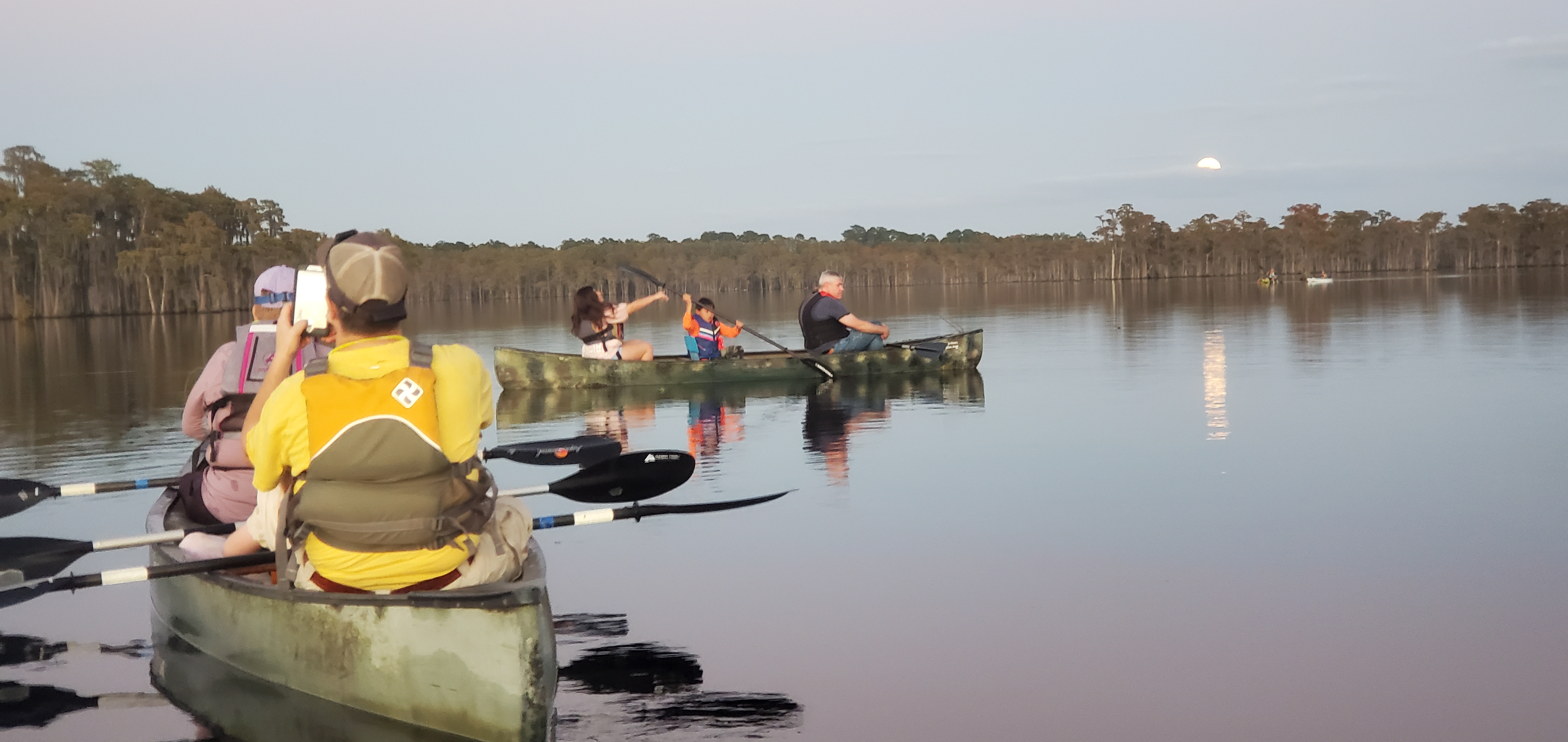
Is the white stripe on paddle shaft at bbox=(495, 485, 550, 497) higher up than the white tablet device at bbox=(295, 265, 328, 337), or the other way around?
the white tablet device at bbox=(295, 265, 328, 337)

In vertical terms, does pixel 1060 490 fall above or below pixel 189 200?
below

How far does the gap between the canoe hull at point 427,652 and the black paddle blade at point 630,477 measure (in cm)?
184

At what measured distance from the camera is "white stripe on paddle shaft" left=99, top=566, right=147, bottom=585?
5710 millimetres

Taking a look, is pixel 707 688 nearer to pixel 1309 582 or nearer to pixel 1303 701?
pixel 1303 701

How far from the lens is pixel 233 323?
60.7 m

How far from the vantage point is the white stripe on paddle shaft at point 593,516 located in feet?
20.9

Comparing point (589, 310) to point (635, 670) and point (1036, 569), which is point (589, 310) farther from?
point (635, 670)

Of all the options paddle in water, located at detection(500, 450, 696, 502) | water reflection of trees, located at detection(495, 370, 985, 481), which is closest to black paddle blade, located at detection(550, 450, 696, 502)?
paddle in water, located at detection(500, 450, 696, 502)

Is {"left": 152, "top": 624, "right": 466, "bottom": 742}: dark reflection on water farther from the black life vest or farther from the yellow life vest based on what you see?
the black life vest

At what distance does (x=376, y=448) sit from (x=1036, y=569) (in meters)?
3.85

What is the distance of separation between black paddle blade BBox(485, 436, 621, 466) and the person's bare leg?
11630mm

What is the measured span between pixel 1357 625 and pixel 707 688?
2729mm

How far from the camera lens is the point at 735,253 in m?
179

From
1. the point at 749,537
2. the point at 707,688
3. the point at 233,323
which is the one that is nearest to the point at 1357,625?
the point at 707,688
